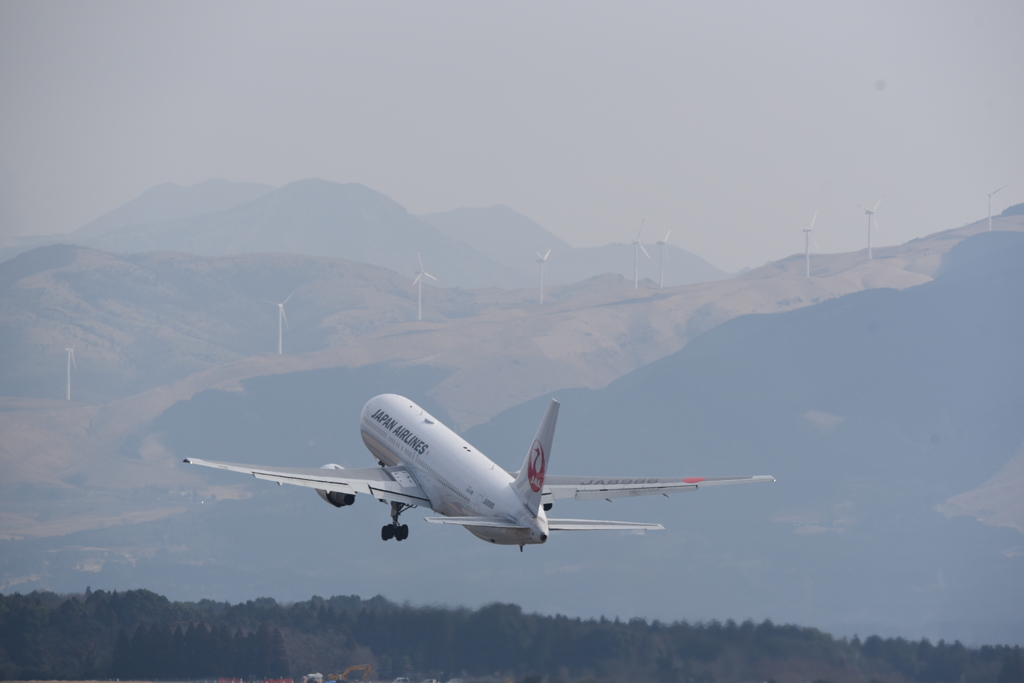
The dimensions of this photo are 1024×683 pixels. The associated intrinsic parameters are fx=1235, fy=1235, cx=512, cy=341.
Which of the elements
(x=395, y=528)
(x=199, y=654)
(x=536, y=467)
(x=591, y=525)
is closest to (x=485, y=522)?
(x=536, y=467)

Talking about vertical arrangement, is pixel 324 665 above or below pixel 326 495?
below

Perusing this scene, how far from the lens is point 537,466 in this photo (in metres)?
65.5

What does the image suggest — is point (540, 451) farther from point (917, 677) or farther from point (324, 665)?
point (324, 665)

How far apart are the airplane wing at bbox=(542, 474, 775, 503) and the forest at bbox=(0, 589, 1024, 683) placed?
51355 mm

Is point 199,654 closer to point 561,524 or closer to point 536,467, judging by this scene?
point 561,524

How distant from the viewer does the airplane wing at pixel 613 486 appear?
6862 centimetres

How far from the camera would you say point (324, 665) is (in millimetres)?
159250

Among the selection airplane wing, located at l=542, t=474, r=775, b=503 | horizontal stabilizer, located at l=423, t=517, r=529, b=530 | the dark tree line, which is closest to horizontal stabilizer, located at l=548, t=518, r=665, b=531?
horizontal stabilizer, located at l=423, t=517, r=529, b=530

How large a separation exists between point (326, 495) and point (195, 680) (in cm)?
9777

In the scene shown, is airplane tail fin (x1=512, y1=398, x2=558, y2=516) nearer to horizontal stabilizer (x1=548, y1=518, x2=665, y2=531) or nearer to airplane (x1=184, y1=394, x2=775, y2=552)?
airplane (x1=184, y1=394, x2=775, y2=552)

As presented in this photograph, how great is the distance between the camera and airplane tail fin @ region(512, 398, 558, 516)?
64.7 m

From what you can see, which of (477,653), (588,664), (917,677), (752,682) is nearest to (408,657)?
(477,653)

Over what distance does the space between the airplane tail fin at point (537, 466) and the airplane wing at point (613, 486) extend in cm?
516

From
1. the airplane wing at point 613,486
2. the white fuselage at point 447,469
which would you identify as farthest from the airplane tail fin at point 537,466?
the airplane wing at point 613,486
